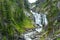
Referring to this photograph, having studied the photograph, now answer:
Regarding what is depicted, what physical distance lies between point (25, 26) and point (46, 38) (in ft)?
154

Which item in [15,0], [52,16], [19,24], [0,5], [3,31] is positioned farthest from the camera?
[15,0]

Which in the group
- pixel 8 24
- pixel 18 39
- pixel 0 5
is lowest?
pixel 18 39

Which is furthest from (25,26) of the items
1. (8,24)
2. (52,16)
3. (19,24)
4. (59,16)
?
(52,16)

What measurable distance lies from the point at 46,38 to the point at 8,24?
23522mm

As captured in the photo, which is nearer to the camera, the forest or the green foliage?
the forest

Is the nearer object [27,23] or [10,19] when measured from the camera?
[10,19]

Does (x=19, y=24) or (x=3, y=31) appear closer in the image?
(x=3, y=31)

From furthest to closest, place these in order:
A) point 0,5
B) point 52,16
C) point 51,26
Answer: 1. point 0,5
2. point 52,16
3. point 51,26

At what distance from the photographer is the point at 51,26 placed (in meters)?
59.1

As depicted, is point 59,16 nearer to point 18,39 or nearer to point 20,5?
point 18,39

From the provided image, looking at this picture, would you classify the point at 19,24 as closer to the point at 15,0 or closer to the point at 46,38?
the point at 15,0

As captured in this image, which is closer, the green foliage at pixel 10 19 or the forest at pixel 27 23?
the forest at pixel 27 23

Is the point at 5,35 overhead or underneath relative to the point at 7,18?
underneath

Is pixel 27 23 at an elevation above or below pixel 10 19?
below
